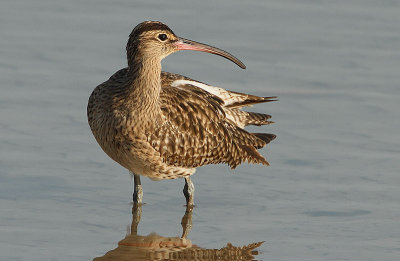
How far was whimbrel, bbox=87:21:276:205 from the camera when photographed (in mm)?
10391

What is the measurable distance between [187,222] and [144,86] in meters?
1.42

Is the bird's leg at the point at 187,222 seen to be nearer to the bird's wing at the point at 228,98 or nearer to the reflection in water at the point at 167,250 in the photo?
the reflection in water at the point at 167,250

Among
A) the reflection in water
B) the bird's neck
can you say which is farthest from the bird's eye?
the reflection in water

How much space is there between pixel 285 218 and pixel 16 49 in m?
5.26

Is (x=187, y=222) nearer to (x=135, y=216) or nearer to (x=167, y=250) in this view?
(x=135, y=216)

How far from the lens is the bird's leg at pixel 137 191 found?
35.3 feet

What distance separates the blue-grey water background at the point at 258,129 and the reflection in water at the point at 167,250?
11cm

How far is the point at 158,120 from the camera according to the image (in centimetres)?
1057

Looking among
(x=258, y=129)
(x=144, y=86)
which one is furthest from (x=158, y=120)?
(x=258, y=129)

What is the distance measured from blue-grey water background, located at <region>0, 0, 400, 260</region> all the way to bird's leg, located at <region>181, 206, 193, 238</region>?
0.09 meters

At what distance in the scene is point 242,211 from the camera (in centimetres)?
1061

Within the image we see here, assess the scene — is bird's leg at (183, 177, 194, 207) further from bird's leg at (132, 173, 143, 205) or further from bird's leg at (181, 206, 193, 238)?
bird's leg at (132, 173, 143, 205)

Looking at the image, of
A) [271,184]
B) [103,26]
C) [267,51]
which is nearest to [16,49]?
[103,26]

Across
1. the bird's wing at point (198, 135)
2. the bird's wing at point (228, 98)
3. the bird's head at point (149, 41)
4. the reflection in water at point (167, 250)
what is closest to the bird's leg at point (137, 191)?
the bird's wing at point (198, 135)
